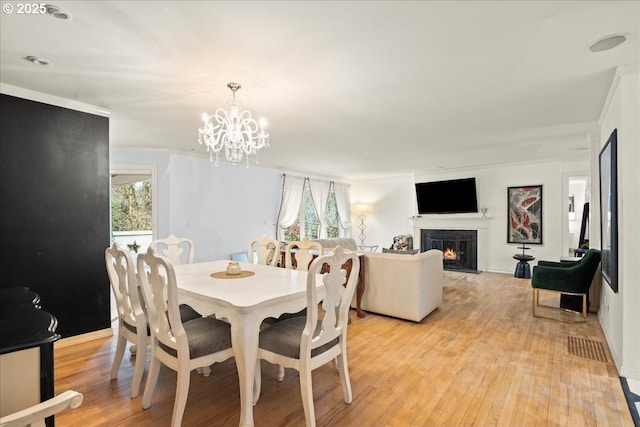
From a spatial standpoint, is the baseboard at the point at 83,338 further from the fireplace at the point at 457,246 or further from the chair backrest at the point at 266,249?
the fireplace at the point at 457,246

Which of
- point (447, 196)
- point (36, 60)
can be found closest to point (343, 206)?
point (447, 196)

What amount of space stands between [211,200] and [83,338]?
3272mm

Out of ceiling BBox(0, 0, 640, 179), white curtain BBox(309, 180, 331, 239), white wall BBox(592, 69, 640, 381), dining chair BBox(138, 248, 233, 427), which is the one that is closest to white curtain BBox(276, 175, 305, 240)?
white curtain BBox(309, 180, 331, 239)

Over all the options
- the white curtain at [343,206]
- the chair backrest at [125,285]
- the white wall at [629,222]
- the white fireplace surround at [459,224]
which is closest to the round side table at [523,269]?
the white fireplace surround at [459,224]

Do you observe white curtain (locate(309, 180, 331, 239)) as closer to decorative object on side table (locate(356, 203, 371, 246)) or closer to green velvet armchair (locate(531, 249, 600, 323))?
decorative object on side table (locate(356, 203, 371, 246))

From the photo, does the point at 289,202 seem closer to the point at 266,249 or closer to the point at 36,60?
the point at 266,249

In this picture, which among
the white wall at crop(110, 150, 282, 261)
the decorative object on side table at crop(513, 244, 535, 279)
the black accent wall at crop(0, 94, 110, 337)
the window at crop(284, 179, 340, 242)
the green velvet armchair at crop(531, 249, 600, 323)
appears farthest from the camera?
the window at crop(284, 179, 340, 242)

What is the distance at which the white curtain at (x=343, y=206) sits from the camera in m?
9.02

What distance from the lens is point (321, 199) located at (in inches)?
334

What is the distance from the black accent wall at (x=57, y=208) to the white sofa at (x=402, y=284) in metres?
3.03

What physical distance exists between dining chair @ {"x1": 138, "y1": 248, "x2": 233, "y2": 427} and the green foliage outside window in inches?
163

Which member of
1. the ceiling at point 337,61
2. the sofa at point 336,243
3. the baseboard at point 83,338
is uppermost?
the ceiling at point 337,61

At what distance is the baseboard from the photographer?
3.09m

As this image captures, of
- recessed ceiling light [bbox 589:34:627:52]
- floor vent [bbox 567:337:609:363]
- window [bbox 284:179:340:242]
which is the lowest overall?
floor vent [bbox 567:337:609:363]
